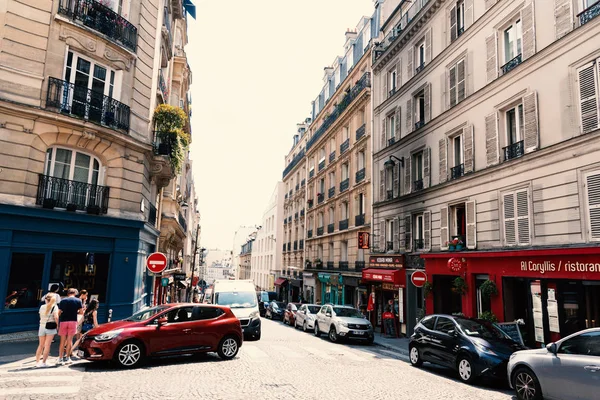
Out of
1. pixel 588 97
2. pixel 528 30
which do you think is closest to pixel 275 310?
pixel 528 30

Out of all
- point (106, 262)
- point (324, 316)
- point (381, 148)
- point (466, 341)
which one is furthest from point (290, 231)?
point (466, 341)

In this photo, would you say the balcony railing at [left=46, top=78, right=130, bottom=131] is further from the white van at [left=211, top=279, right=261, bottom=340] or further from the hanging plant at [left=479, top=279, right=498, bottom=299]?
the hanging plant at [left=479, top=279, right=498, bottom=299]

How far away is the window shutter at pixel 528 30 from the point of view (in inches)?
544

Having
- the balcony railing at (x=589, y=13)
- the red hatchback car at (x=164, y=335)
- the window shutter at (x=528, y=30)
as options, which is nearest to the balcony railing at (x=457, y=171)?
Result: the window shutter at (x=528, y=30)

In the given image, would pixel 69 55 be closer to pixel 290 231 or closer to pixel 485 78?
pixel 485 78

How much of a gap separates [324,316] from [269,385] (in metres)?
11.2

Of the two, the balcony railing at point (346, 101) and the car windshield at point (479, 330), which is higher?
the balcony railing at point (346, 101)

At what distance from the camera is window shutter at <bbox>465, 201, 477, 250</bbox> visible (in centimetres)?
1623

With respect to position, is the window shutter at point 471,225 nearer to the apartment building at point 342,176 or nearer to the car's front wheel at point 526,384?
the car's front wheel at point 526,384

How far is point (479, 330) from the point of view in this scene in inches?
428

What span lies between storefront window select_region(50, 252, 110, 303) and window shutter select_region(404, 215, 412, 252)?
13.5 metres

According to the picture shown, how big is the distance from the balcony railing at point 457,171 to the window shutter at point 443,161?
15.6 inches

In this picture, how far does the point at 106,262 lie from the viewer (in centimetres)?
1523

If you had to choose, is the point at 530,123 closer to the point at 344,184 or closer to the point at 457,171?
the point at 457,171
